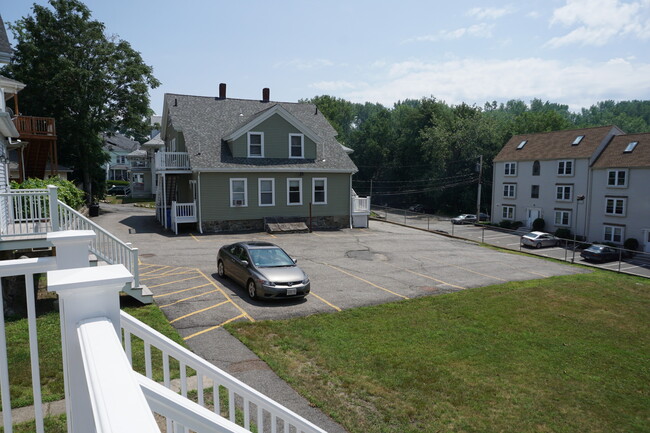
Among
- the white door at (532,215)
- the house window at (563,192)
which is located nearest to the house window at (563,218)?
the house window at (563,192)

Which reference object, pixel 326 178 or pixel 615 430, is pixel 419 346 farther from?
pixel 326 178

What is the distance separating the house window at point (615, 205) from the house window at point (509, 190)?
1139 centimetres

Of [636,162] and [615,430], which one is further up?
[636,162]

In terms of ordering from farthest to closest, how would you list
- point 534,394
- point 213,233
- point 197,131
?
point 197,131 < point 213,233 < point 534,394

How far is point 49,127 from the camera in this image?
2561 cm

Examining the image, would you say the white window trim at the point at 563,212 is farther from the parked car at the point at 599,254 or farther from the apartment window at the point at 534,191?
the parked car at the point at 599,254

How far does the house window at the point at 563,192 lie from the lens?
46.0 m

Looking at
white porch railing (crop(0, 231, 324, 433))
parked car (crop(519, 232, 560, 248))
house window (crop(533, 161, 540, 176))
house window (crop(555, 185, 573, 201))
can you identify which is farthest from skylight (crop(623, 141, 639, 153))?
white porch railing (crop(0, 231, 324, 433))

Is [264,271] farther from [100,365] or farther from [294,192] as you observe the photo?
[294,192]

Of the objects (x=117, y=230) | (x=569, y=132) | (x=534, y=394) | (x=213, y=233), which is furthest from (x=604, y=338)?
(x=569, y=132)

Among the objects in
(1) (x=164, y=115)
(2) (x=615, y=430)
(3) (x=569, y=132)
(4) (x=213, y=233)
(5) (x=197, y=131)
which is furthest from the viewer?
(3) (x=569, y=132)

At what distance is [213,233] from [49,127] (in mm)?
11139

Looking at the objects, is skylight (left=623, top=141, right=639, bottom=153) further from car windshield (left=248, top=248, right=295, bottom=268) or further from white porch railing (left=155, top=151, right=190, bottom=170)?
car windshield (left=248, top=248, right=295, bottom=268)

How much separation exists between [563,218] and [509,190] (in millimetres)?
8078
